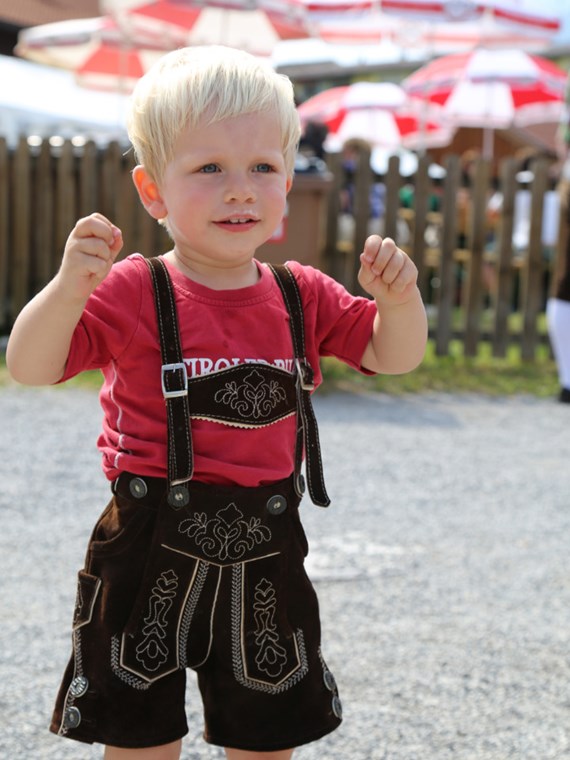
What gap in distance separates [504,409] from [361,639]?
12.8ft

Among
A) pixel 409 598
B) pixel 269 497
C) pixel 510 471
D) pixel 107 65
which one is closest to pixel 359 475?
pixel 510 471

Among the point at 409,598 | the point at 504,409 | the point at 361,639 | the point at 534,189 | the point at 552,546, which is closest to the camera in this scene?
the point at 361,639

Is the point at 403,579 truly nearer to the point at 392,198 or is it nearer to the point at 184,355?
the point at 184,355

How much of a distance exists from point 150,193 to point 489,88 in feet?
42.5

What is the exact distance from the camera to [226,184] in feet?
5.52

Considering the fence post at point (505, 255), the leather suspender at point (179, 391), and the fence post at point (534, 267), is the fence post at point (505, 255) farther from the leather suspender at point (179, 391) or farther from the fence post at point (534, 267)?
the leather suspender at point (179, 391)

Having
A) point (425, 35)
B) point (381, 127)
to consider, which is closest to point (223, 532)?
point (425, 35)

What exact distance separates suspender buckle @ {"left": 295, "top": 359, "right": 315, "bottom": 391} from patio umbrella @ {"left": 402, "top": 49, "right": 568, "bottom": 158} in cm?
1206

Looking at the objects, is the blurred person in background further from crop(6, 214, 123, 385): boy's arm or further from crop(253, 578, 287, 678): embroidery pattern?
crop(6, 214, 123, 385): boy's arm

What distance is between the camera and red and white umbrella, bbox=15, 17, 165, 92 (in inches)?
486

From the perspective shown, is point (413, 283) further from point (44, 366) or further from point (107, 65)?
point (107, 65)

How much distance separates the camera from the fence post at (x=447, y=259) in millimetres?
8102

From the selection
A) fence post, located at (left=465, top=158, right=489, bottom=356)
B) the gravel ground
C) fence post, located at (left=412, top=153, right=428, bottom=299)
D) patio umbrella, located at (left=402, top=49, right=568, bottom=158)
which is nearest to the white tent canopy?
patio umbrella, located at (left=402, top=49, right=568, bottom=158)

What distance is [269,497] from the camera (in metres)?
1.76
